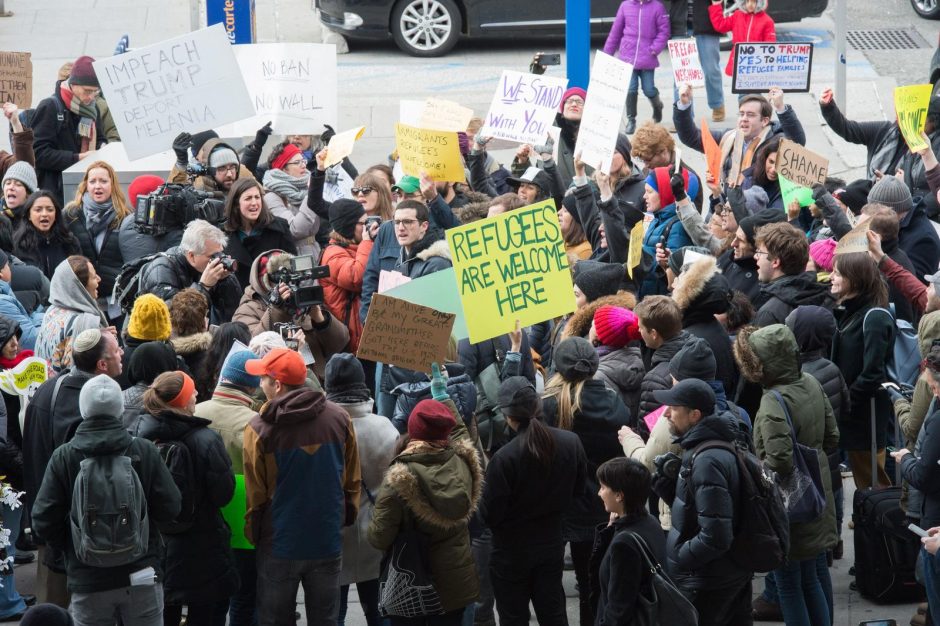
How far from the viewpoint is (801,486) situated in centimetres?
613

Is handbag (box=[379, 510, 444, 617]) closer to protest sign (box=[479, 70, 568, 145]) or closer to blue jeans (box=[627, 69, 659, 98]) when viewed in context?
protest sign (box=[479, 70, 568, 145])

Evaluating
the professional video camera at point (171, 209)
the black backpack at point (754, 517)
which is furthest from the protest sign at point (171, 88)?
the black backpack at point (754, 517)

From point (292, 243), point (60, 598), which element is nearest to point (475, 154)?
point (292, 243)

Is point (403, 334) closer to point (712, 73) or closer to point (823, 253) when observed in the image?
point (823, 253)

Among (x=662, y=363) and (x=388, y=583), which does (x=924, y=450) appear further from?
(x=388, y=583)

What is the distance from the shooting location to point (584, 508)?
6.46m

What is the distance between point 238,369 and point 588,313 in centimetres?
192

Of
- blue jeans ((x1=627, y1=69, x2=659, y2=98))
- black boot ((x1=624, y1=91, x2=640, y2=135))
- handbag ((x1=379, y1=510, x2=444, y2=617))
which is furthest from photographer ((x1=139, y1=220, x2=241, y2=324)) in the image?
blue jeans ((x1=627, y1=69, x2=659, y2=98))

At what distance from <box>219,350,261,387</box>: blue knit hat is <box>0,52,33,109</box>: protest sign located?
5.09 m

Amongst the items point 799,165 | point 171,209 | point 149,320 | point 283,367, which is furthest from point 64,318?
point 799,165

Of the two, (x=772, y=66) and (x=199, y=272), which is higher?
(x=772, y=66)

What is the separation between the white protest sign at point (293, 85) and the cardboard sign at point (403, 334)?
451 centimetres

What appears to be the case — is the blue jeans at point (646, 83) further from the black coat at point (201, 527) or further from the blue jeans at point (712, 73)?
the black coat at point (201, 527)

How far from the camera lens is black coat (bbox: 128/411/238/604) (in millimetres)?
5828
